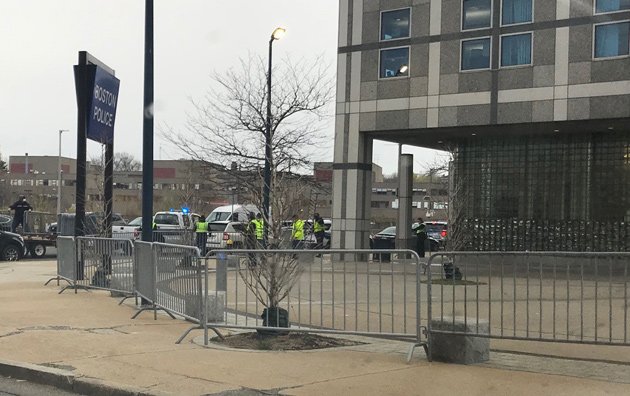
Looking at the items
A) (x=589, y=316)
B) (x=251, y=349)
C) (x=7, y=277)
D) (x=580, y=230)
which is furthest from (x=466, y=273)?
(x=580, y=230)

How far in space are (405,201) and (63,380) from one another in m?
21.1

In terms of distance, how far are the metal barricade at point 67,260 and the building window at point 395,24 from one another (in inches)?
558

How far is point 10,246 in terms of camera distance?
25750 mm

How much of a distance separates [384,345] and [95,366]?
3.61 meters

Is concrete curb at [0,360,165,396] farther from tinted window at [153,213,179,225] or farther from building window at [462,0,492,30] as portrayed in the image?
tinted window at [153,213,179,225]

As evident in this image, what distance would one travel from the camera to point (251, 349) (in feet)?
28.0

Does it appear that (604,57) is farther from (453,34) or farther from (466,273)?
(466,273)

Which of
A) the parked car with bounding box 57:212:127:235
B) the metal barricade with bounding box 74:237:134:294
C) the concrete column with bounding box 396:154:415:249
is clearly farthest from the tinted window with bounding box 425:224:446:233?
the metal barricade with bounding box 74:237:134:294

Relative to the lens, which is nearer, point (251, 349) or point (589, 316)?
point (589, 316)

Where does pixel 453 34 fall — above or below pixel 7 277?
above

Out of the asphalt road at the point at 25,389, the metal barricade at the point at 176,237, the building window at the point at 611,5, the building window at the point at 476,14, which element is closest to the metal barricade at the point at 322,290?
the asphalt road at the point at 25,389

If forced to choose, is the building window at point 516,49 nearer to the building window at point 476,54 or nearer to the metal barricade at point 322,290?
the building window at point 476,54

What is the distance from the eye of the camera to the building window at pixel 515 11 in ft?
73.9

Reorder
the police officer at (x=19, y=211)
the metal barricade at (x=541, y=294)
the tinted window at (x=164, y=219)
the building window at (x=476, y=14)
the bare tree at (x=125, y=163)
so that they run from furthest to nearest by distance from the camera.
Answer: the bare tree at (x=125, y=163) < the tinted window at (x=164, y=219) < the police officer at (x=19, y=211) < the building window at (x=476, y=14) < the metal barricade at (x=541, y=294)
